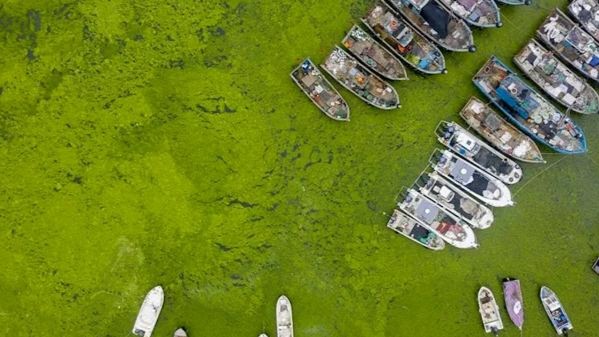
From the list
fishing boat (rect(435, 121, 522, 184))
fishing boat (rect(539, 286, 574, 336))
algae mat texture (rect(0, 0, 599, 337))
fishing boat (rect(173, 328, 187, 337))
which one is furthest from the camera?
fishing boat (rect(539, 286, 574, 336))

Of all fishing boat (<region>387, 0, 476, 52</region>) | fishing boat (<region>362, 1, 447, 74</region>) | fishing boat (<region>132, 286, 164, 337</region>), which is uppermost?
→ fishing boat (<region>387, 0, 476, 52</region>)

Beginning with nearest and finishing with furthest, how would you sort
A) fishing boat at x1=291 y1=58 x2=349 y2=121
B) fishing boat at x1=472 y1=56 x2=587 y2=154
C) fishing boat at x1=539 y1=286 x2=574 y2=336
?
fishing boat at x1=291 y1=58 x2=349 y2=121
fishing boat at x1=472 y1=56 x2=587 y2=154
fishing boat at x1=539 y1=286 x2=574 y2=336

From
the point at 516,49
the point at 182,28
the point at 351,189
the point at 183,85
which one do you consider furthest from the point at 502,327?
the point at 182,28

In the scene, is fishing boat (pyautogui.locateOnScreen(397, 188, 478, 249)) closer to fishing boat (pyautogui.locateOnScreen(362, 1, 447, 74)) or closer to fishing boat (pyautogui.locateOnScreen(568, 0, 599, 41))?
fishing boat (pyautogui.locateOnScreen(362, 1, 447, 74))

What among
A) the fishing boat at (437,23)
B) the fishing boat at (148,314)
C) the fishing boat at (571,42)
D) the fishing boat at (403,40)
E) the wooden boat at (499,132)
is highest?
the fishing boat at (571,42)

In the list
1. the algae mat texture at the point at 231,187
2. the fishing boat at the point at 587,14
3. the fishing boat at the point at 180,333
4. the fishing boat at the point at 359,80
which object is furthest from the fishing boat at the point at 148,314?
the fishing boat at the point at 587,14

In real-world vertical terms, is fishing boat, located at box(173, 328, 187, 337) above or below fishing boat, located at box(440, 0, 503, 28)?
below

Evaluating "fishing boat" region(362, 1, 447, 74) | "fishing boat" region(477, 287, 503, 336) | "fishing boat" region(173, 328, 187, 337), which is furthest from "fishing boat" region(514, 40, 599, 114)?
"fishing boat" region(173, 328, 187, 337)

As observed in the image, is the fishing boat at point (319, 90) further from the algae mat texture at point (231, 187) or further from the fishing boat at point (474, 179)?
the fishing boat at point (474, 179)
